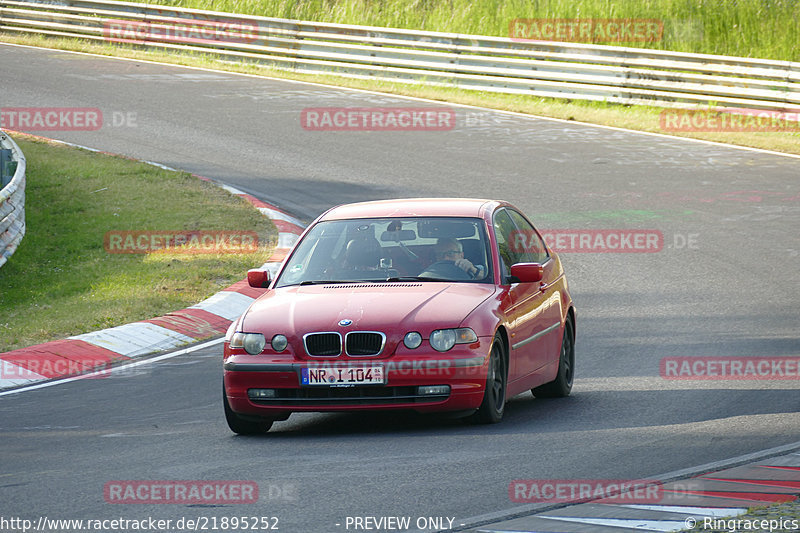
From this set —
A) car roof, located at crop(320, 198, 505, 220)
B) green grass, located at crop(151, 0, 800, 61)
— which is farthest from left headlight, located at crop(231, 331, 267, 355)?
green grass, located at crop(151, 0, 800, 61)

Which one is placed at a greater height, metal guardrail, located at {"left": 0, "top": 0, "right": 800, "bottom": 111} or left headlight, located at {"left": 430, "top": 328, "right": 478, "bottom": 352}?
left headlight, located at {"left": 430, "top": 328, "right": 478, "bottom": 352}

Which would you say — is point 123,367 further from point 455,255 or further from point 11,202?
point 11,202

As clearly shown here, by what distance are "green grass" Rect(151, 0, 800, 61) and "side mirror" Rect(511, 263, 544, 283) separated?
1892 cm

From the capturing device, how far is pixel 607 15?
28.7 meters

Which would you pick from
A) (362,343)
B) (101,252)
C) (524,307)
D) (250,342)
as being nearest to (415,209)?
(524,307)

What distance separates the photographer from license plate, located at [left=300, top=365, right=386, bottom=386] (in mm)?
7715

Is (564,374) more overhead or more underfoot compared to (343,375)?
more underfoot

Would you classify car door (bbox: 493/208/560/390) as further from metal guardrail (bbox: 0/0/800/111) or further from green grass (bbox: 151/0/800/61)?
green grass (bbox: 151/0/800/61)

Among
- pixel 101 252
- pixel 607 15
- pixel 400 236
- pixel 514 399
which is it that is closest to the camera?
pixel 400 236

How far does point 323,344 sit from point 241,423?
0.78 metres

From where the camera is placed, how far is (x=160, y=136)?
71.6 ft

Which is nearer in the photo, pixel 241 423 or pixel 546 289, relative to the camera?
pixel 241 423

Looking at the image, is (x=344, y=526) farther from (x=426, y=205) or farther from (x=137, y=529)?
(x=426, y=205)

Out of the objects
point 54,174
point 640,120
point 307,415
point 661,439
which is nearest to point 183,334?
point 307,415
